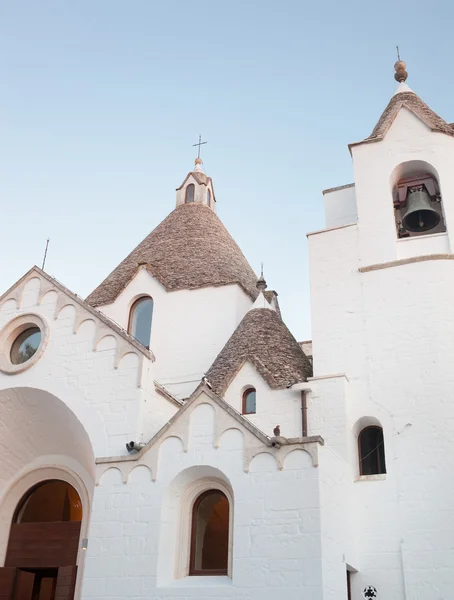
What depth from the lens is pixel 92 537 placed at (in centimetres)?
1306

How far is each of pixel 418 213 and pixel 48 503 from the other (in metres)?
12.0

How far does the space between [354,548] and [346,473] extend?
147 cm

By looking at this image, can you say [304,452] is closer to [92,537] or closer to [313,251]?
[92,537]

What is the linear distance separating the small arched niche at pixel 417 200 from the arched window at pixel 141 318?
817 centimetres

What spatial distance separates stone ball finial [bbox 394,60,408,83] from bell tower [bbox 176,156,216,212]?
887cm

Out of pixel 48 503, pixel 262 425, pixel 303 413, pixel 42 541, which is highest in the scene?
pixel 303 413

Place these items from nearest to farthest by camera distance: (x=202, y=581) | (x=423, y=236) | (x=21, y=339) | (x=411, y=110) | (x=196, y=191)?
1. (x=202, y=581)
2. (x=21, y=339)
3. (x=423, y=236)
4. (x=411, y=110)
5. (x=196, y=191)

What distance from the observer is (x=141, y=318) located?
2177 cm

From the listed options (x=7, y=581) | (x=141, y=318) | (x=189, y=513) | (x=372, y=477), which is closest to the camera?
(x=189, y=513)

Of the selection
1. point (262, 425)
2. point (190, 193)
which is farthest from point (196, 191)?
point (262, 425)

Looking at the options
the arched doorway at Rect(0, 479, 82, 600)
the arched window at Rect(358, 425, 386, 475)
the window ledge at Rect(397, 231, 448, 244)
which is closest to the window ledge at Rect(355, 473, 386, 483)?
the arched window at Rect(358, 425, 386, 475)

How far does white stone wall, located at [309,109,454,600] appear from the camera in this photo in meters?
13.5

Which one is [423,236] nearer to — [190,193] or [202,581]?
[202,581]

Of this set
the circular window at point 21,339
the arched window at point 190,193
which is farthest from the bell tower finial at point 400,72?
the circular window at point 21,339
